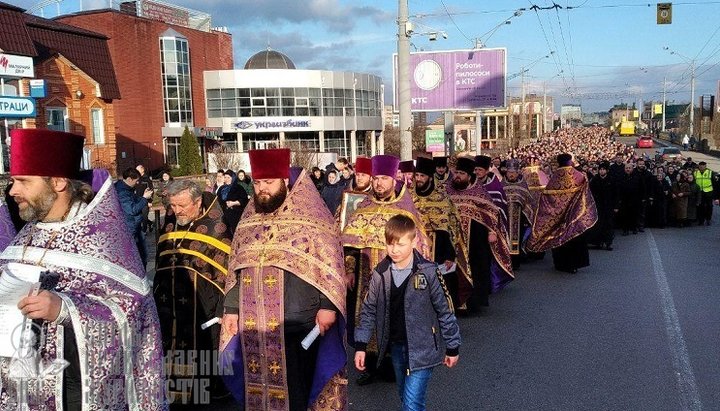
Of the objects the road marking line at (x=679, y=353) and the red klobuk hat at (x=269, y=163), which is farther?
the road marking line at (x=679, y=353)

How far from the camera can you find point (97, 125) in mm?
34094

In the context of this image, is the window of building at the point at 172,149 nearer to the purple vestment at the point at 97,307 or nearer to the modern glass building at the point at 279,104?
the modern glass building at the point at 279,104

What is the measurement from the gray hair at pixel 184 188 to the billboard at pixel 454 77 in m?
18.9

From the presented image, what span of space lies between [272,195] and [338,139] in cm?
5756

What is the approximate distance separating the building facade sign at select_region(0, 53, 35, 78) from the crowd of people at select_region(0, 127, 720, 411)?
20604mm

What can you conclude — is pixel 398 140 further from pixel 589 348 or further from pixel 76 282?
pixel 76 282

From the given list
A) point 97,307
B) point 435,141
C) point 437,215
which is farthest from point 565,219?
point 435,141

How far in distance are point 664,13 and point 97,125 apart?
87.6 feet

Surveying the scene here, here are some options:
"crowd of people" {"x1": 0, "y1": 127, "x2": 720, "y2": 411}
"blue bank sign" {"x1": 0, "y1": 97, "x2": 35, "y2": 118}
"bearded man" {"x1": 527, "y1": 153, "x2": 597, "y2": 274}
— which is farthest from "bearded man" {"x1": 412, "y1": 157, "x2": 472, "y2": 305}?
"blue bank sign" {"x1": 0, "y1": 97, "x2": 35, "y2": 118}

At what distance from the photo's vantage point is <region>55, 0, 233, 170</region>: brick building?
48594 mm

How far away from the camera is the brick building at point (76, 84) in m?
30.7

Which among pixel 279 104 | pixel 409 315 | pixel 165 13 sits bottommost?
pixel 409 315

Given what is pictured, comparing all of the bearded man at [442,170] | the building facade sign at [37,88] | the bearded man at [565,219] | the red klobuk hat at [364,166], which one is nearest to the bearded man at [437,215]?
the red klobuk hat at [364,166]

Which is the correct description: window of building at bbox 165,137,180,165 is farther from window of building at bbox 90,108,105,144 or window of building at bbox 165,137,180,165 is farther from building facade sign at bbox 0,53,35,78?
building facade sign at bbox 0,53,35,78
